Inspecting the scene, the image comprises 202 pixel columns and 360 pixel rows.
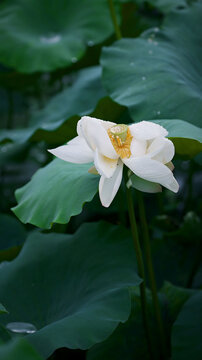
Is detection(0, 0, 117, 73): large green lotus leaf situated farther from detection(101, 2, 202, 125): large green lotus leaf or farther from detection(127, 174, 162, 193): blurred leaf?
detection(127, 174, 162, 193): blurred leaf

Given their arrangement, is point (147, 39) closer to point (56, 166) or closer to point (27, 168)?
point (56, 166)

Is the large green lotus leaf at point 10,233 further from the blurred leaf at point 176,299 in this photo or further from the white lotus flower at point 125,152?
the white lotus flower at point 125,152

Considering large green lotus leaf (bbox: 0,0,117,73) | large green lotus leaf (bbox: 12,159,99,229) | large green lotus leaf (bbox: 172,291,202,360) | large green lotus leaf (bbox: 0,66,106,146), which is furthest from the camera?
large green lotus leaf (bbox: 0,0,117,73)

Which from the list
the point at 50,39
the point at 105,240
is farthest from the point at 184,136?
the point at 50,39

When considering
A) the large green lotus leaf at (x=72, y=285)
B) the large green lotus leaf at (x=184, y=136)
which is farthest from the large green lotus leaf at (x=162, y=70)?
the large green lotus leaf at (x=72, y=285)

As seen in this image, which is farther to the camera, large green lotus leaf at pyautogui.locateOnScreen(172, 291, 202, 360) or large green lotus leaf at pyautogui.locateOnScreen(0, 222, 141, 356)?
large green lotus leaf at pyautogui.locateOnScreen(172, 291, 202, 360)

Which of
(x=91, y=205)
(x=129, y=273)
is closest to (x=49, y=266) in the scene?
(x=129, y=273)

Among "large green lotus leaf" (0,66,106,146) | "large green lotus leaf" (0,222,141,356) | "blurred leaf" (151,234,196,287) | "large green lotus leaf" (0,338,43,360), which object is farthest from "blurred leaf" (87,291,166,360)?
"large green lotus leaf" (0,66,106,146)
